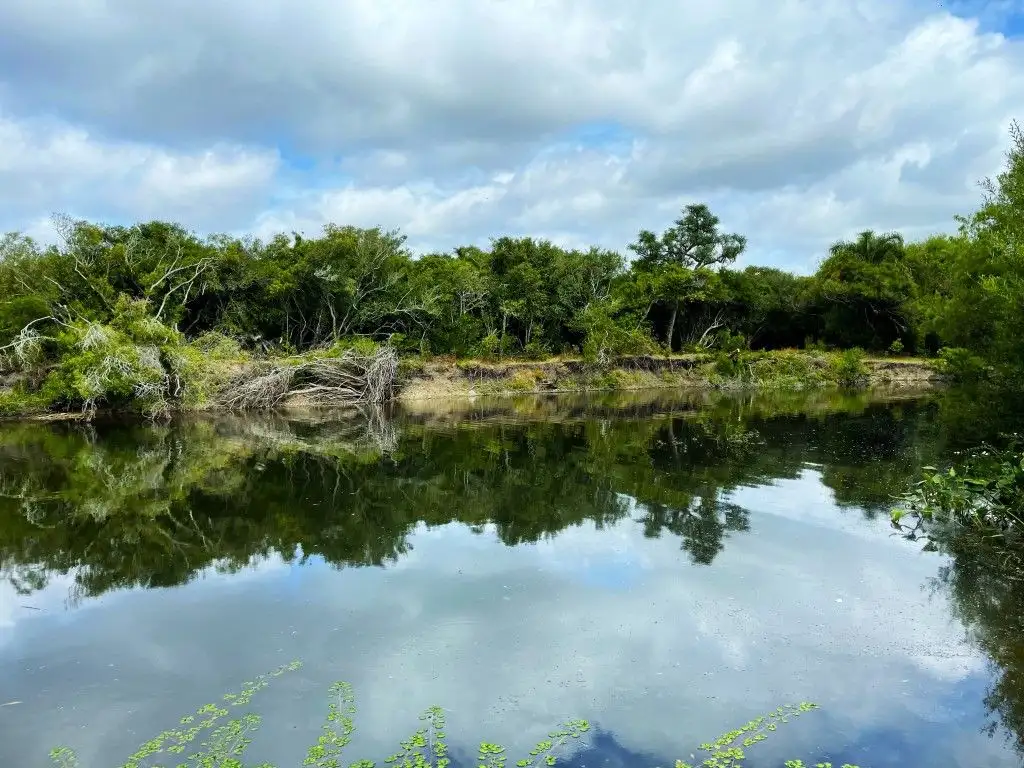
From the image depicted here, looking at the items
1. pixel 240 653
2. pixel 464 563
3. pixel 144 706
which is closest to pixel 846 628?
pixel 464 563

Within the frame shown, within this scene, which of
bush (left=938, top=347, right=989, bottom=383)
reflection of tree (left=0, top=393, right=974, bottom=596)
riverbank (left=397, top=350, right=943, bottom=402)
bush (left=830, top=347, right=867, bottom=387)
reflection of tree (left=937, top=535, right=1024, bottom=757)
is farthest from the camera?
bush (left=830, top=347, right=867, bottom=387)

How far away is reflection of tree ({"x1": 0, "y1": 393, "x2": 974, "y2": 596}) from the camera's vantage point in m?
12.5

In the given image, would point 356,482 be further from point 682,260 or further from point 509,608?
point 682,260

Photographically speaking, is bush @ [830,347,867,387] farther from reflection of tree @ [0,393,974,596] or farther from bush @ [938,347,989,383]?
bush @ [938,347,989,383]

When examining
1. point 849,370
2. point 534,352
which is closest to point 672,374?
point 534,352

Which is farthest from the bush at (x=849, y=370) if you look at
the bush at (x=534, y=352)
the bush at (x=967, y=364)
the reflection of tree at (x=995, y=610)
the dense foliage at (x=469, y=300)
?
the reflection of tree at (x=995, y=610)

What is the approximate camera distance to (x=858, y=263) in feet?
168

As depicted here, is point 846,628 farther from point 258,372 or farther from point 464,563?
point 258,372

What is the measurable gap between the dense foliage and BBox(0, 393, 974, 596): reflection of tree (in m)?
3.92

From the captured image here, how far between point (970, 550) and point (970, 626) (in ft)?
10.6

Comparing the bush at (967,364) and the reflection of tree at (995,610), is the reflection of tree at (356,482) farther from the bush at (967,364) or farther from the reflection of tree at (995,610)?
the reflection of tree at (995,610)

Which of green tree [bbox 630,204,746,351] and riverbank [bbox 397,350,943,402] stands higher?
green tree [bbox 630,204,746,351]

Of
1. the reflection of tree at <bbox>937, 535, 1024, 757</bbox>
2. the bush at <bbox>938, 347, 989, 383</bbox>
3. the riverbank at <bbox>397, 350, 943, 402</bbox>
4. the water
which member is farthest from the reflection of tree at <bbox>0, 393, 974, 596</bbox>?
the riverbank at <bbox>397, 350, 943, 402</bbox>

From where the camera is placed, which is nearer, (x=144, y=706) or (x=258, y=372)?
(x=144, y=706)
